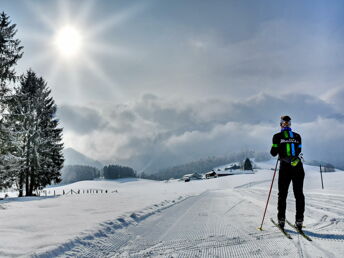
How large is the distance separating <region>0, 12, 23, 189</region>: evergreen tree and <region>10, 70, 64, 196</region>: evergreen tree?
288 inches

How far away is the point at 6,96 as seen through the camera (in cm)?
1853

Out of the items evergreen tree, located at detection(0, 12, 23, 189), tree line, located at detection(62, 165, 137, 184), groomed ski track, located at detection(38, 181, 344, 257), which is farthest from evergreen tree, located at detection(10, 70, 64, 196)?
tree line, located at detection(62, 165, 137, 184)

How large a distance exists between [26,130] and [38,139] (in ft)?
32.5

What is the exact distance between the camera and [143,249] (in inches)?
171

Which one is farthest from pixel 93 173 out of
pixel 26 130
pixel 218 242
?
pixel 218 242

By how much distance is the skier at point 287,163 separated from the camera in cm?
577

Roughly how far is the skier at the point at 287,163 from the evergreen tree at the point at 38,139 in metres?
27.5

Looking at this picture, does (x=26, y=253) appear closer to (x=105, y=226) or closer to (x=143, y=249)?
(x=143, y=249)

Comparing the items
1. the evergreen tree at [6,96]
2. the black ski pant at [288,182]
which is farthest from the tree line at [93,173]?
the black ski pant at [288,182]

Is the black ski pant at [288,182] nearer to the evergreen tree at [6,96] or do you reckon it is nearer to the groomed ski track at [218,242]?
the groomed ski track at [218,242]

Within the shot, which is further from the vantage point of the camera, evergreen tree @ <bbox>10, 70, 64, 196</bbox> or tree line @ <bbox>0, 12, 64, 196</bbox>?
evergreen tree @ <bbox>10, 70, 64, 196</bbox>

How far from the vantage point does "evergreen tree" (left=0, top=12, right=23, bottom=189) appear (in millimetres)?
17625

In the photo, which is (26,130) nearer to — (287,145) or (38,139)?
(38,139)

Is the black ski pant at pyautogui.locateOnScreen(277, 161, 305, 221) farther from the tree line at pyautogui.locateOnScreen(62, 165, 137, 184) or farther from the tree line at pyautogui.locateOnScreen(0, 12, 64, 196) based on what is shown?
the tree line at pyautogui.locateOnScreen(62, 165, 137, 184)
